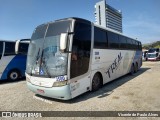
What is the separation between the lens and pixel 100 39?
743cm

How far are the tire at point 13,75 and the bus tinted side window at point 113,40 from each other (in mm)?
6438

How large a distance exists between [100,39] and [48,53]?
2.84 m

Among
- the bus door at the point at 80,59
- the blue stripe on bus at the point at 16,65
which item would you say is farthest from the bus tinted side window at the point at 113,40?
the blue stripe on bus at the point at 16,65

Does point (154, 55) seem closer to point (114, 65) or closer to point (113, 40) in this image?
point (114, 65)

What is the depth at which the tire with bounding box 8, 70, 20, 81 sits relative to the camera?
10.4 metres

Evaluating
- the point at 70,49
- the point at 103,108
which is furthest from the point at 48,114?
the point at 70,49

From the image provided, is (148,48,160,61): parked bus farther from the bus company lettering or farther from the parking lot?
the parking lot

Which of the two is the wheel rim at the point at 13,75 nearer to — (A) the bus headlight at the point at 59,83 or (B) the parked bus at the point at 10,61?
(B) the parked bus at the point at 10,61

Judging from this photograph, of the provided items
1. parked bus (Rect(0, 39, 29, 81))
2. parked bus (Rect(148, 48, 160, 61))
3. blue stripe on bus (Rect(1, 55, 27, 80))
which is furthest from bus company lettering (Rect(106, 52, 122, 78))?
parked bus (Rect(148, 48, 160, 61))

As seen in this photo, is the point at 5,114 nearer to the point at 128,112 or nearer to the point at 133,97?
the point at 128,112

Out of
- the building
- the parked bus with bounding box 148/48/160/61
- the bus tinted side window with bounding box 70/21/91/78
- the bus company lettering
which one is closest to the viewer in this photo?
the bus tinted side window with bounding box 70/21/91/78

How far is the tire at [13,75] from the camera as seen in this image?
10406mm

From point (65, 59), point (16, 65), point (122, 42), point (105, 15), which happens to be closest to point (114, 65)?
point (122, 42)

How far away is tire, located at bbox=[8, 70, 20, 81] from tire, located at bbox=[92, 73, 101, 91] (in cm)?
604
